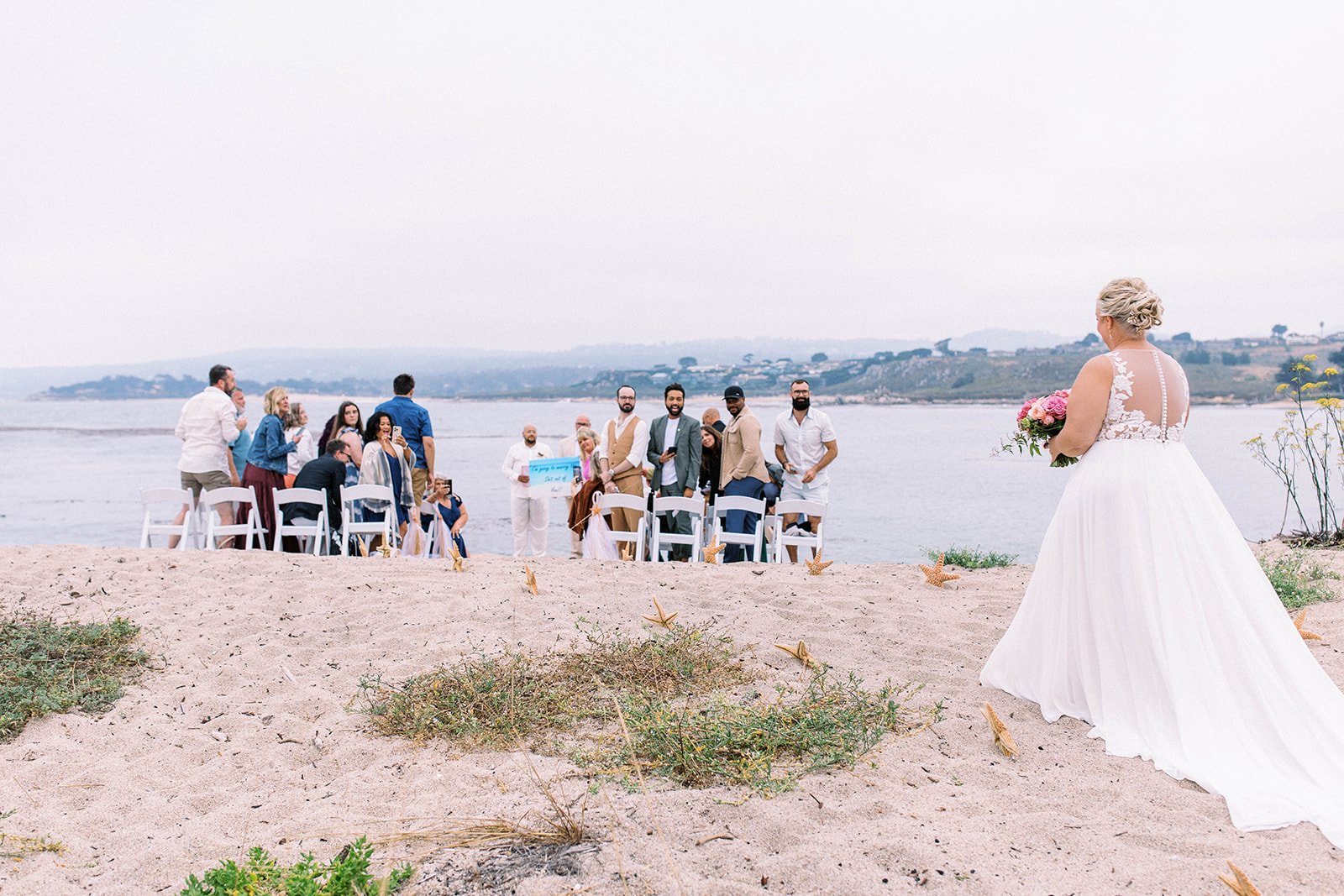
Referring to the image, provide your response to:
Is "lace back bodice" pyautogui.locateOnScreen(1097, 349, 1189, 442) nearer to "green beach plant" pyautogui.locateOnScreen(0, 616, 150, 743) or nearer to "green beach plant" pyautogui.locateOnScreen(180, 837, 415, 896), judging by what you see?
"green beach plant" pyautogui.locateOnScreen(180, 837, 415, 896)

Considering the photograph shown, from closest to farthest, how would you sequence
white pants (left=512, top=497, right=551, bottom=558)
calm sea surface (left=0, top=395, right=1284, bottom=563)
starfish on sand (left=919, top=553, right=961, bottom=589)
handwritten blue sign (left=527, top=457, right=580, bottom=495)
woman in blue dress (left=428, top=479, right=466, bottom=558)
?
starfish on sand (left=919, top=553, right=961, bottom=589)
woman in blue dress (left=428, top=479, right=466, bottom=558)
handwritten blue sign (left=527, top=457, right=580, bottom=495)
white pants (left=512, top=497, right=551, bottom=558)
calm sea surface (left=0, top=395, right=1284, bottom=563)

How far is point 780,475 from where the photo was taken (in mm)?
10234

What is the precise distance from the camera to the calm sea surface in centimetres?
1867

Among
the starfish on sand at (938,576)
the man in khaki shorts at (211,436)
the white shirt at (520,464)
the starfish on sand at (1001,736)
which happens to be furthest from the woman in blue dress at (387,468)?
the starfish on sand at (1001,736)

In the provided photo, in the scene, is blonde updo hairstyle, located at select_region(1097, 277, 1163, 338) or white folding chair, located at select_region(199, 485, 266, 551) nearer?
blonde updo hairstyle, located at select_region(1097, 277, 1163, 338)

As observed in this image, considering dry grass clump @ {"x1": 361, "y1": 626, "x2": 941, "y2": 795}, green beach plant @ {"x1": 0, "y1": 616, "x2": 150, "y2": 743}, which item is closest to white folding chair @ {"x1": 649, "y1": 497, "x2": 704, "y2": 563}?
Result: dry grass clump @ {"x1": 361, "y1": 626, "x2": 941, "y2": 795}

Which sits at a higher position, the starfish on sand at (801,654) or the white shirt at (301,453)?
the white shirt at (301,453)

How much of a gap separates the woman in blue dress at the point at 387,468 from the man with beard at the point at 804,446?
12.9 ft

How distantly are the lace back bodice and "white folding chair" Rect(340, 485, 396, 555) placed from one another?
6.79 metres

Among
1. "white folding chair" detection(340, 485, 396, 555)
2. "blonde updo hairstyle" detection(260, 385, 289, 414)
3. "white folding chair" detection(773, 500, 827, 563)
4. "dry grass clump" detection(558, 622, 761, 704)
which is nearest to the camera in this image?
"dry grass clump" detection(558, 622, 761, 704)

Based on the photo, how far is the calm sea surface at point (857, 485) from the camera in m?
18.7

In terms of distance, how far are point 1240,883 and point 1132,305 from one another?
8.40ft

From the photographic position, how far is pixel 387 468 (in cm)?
945

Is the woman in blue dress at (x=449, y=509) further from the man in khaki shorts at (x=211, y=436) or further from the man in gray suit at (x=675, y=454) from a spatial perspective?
the man in gray suit at (x=675, y=454)
